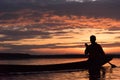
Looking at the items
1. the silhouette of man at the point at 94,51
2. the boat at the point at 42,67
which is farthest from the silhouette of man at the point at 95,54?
the boat at the point at 42,67

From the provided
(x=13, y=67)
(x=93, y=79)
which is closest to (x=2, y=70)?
(x=13, y=67)

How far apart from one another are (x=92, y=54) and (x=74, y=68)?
109 inches

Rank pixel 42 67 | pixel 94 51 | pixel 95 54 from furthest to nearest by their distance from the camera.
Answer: pixel 42 67
pixel 95 54
pixel 94 51

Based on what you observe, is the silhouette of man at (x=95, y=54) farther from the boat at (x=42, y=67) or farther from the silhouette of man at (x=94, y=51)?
the boat at (x=42, y=67)

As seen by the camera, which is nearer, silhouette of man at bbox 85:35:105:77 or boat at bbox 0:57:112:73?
silhouette of man at bbox 85:35:105:77

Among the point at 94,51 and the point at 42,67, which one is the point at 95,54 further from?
the point at 42,67

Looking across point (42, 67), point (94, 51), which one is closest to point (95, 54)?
point (94, 51)

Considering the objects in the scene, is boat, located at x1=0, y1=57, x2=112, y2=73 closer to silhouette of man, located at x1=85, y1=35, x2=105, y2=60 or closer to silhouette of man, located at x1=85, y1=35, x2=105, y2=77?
silhouette of man, located at x1=85, y1=35, x2=105, y2=77

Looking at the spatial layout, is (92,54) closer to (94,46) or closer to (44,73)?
(94,46)

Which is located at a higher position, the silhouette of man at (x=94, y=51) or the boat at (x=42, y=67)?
the silhouette of man at (x=94, y=51)

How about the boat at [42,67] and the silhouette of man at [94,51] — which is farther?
the boat at [42,67]

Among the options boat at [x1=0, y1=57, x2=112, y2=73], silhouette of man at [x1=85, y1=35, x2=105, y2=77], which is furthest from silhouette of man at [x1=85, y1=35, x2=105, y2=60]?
boat at [x1=0, y1=57, x2=112, y2=73]

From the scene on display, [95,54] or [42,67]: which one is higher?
[95,54]

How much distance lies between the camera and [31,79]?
20.0m
